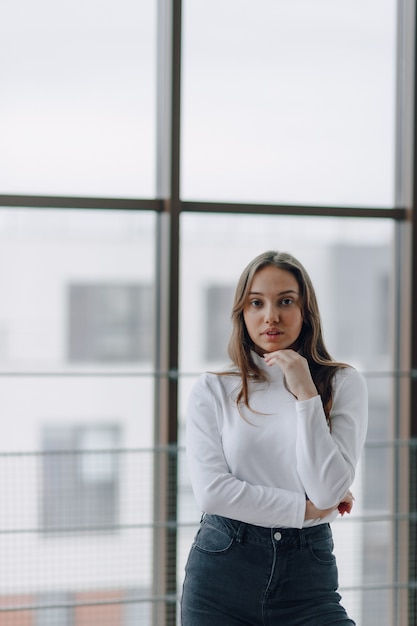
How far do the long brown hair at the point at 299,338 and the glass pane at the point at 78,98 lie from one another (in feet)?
2.95

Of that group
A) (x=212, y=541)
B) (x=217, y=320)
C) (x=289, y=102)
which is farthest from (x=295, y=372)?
(x=289, y=102)

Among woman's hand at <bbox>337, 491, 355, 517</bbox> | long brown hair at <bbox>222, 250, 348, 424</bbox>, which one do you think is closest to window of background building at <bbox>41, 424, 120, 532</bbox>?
long brown hair at <bbox>222, 250, 348, 424</bbox>

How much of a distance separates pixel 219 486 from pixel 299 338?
38 cm

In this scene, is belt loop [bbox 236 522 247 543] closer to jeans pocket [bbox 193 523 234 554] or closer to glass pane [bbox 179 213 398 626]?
jeans pocket [bbox 193 523 234 554]

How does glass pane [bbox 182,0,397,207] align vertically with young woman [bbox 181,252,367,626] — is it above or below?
above

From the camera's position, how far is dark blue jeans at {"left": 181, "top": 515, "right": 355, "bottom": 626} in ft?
5.40

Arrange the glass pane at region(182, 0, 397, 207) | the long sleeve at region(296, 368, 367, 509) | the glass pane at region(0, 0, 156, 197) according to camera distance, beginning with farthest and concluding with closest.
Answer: the glass pane at region(182, 0, 397, 207) < the glass pane at region(0, 0, 156, 197) < the long sleeve at region(296, 368, 367, 509)

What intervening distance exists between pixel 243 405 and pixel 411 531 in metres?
1.26

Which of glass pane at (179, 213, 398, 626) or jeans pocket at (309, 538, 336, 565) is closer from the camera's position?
jeans pocket at (309, 538, 336, 565)

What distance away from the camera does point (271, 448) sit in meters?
1.71

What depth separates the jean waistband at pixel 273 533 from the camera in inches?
65.3

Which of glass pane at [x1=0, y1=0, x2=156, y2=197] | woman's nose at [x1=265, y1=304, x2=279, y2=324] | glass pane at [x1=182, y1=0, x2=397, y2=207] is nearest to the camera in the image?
woman's nose at [x1=265, y1=304, x2=279, y2=324]

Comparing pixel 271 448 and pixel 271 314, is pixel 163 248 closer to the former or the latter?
pixel 271 314

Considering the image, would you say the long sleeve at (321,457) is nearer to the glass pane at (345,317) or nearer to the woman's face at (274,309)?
the woman's face at (274,309)
